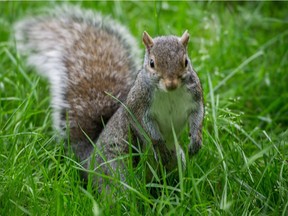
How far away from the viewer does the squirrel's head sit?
7.59 ft

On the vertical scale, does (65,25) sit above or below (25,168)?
above

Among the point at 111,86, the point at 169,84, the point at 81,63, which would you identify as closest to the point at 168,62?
the point at 169,84

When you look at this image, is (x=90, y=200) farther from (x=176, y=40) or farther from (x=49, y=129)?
(x=49, y=129)

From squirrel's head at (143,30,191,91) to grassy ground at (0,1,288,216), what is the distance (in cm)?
35

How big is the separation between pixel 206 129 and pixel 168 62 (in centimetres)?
68

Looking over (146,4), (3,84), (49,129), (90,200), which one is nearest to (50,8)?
(146,4)

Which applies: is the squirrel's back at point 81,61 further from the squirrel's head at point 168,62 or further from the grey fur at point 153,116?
the squirrel's head at point 168,62

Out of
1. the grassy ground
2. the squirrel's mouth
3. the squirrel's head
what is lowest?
the grassy ground

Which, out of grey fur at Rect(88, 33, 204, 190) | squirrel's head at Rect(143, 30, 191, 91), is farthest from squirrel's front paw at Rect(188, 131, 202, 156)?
squirrel's head at Rect(143, 30, 191, 91)

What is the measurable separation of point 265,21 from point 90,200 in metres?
2.25

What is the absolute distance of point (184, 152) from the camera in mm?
2682

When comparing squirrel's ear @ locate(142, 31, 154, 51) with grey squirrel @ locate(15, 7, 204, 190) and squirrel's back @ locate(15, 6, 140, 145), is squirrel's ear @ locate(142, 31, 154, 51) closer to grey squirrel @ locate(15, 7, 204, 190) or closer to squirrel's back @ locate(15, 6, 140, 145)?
grey squirrel @ locate(15, 7, 204, 190)

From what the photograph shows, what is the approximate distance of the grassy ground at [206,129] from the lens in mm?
2350

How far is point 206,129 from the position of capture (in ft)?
9.64
